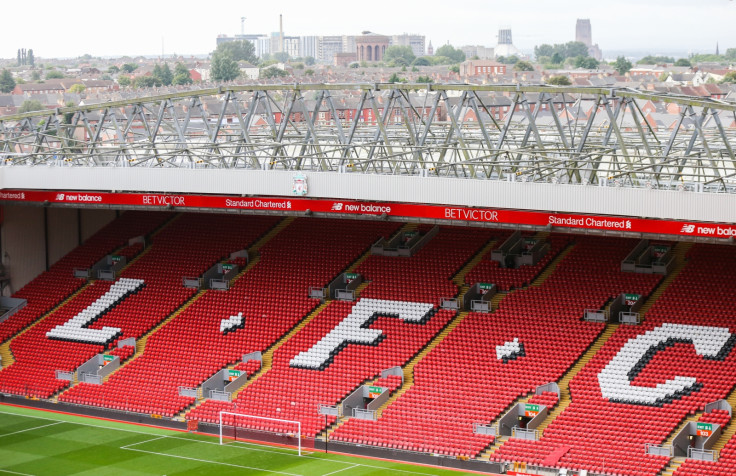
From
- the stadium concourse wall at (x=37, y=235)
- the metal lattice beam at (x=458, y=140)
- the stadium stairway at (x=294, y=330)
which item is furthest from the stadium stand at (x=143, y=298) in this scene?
the stadium stairway at (x=294, y=330)

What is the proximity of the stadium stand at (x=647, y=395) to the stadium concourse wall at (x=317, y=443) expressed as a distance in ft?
3.30

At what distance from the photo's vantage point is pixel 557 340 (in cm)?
3719

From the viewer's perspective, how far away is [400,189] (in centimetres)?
3791

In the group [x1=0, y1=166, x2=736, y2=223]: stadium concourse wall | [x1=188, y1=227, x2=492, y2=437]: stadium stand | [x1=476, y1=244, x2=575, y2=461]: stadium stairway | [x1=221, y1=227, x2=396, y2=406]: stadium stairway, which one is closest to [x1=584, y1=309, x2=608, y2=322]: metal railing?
[x1=476, y1=244, x2=575, y2=461]: stadium stairway

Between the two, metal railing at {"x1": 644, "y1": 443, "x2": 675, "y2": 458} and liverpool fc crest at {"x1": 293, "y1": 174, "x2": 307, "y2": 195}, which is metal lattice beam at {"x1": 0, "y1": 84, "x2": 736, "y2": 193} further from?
metal railing at {"x1": 644, "y1": 443, "x2": 675, "y2": 458}

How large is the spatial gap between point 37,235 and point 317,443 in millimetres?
20591

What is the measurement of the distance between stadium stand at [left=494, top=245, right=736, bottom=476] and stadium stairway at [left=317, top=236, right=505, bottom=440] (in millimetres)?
4807

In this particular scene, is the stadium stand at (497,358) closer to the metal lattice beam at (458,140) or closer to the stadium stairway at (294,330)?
the metal lattice beam at (458,140)

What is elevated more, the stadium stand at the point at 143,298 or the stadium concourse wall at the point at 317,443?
the stadium stand at the point at 143,298

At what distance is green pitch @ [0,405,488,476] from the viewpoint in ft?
110

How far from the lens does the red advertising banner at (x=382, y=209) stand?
3406 centimetres

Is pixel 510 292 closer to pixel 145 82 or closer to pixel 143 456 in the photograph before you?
pixel 143 456

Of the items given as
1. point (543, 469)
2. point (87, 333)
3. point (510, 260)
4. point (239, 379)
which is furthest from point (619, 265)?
point (87, 333)

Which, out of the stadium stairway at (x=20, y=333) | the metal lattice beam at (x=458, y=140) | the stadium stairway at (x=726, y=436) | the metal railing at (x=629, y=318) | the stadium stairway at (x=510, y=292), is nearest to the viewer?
the stadium stairway at (x=726, y=436)
